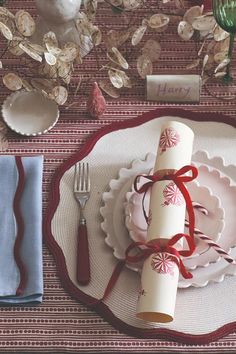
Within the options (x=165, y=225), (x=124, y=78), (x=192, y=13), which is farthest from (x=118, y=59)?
(x=165, y=225)

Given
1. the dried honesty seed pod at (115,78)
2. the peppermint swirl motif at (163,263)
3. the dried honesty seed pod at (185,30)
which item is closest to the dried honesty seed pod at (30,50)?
the dried honesty seed pod at (115,78)

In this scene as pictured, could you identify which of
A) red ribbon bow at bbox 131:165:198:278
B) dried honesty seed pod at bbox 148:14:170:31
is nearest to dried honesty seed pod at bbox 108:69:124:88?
dried honesty seed pod at bbox 148:14:170:31

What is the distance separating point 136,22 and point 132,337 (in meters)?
0.57

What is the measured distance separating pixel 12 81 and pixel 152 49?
0.78 ft

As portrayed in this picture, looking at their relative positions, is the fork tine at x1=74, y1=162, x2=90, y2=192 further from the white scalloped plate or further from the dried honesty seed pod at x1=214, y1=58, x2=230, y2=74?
the dried honesty seed pod at x1=214, y1=58, x2=230, y2=74

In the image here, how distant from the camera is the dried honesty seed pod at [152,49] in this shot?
44.3 inches

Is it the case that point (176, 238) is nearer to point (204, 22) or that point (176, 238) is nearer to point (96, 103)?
point (96, 103)

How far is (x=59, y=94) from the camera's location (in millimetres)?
1065

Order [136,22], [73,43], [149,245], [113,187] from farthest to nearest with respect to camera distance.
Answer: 1. [136,22]
2. [73,43]
3. [113,187]
4. [149,245]

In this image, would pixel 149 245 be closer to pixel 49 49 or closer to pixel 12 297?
pixel 12 297

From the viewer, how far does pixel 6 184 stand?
989mm

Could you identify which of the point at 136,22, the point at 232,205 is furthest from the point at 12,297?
the point at 136,22

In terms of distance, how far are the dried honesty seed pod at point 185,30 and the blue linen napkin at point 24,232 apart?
0.31 metres

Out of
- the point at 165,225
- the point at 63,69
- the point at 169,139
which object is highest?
the point at 63,69
